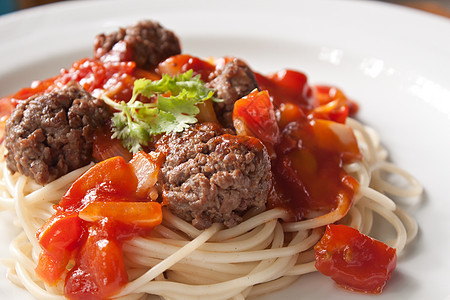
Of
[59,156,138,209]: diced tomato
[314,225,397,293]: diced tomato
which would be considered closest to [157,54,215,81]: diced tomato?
[59,156,138,209]: diced tomato

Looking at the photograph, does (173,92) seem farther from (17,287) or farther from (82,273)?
(17,287)

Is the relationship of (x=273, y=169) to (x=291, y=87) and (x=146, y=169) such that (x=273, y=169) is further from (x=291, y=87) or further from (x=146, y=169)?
(x=291, y=87)

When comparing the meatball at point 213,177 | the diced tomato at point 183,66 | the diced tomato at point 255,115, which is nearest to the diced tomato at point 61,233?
the meatball at point 213,177

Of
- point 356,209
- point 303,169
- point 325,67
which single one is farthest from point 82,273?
point 325,67

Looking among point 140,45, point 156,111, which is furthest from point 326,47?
point 156,111

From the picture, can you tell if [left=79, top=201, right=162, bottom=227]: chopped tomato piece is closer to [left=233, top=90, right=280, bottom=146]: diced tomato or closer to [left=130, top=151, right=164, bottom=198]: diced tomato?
[left=130, top=151, right=164, bottom=198]: diced tomato

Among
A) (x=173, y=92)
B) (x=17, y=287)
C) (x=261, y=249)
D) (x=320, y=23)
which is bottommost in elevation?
(x=17, y=287)

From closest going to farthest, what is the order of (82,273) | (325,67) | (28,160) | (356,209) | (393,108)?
(82,273)
(28,160)
(356,209)
(393,108)
(325,67)
